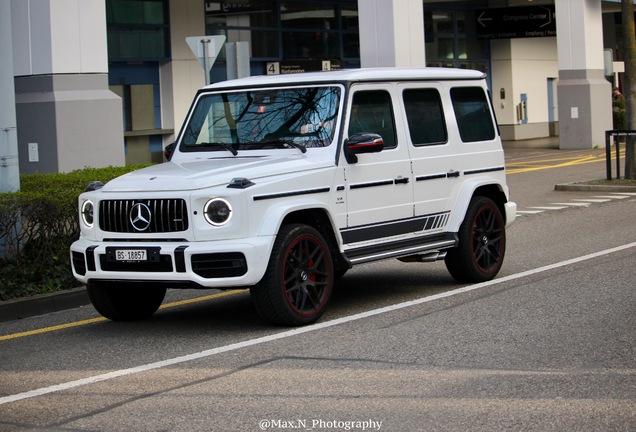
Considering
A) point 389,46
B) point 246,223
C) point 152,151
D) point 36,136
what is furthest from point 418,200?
point 152,151

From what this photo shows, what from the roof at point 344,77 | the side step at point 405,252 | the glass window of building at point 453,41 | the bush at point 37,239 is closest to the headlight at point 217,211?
the side step at point 405,252

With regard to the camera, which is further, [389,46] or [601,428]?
[389,46]

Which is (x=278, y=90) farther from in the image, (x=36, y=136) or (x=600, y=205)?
(x=600, y=205)

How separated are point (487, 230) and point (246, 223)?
3.30 meters

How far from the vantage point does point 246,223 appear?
8867mm

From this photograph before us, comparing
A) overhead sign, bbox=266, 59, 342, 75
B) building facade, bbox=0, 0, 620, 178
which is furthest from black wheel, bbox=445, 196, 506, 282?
overhead sign, bbox=266, 59, 342, 75

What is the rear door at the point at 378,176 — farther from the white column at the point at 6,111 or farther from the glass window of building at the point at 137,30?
the glass window of building at the point at 137,30

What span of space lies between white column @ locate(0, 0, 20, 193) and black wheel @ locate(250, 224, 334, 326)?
4.62 meters

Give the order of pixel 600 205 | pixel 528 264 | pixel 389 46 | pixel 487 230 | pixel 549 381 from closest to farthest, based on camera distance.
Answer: pixel 549 381 → pixel 487 230 → pixel 528 264 → pixel 600 205 → pixel 389 46

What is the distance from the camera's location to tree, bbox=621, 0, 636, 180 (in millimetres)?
23406

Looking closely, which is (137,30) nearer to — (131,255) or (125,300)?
(125,300)

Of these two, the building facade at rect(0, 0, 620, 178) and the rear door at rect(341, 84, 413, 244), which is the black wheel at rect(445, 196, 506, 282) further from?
the building facade at rect(0, 0, 620, 178)

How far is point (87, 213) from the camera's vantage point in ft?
31.5

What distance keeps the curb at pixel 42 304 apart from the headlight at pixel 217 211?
8.98 feet
